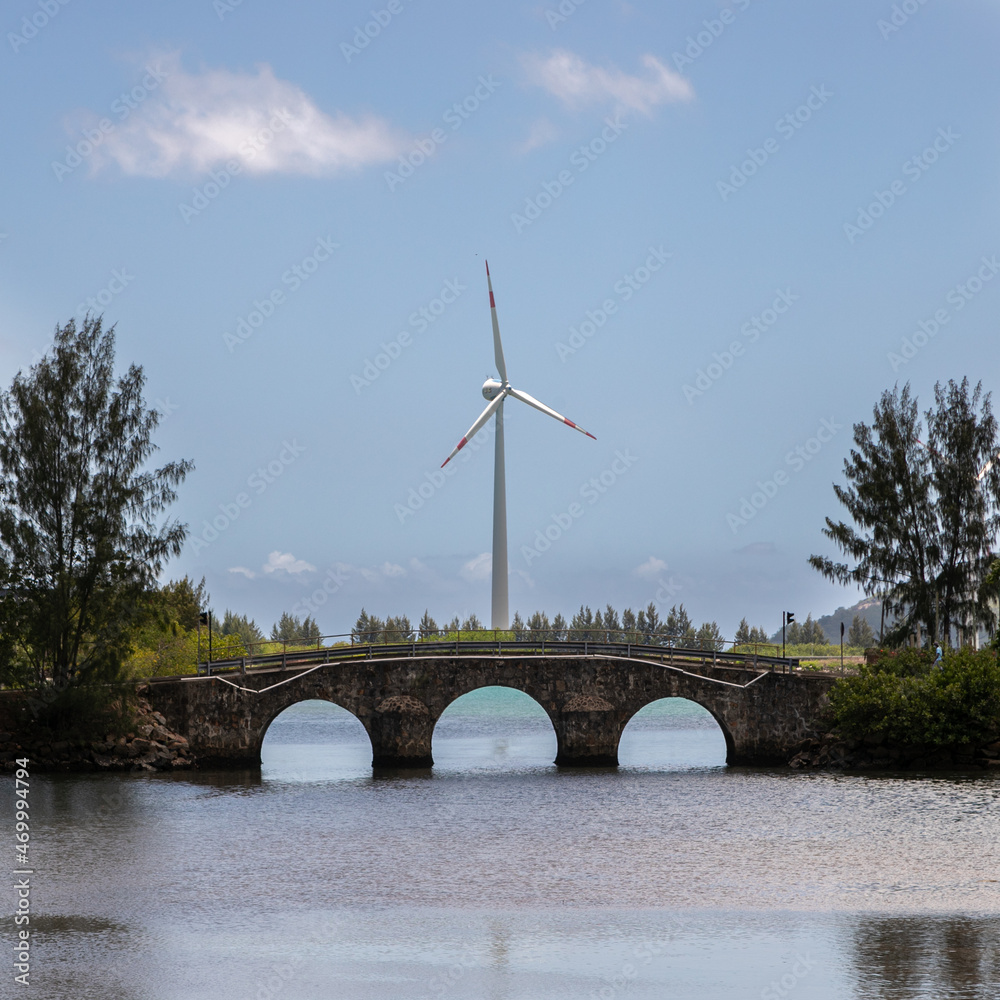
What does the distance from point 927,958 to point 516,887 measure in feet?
39.9

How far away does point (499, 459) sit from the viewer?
8519 cm

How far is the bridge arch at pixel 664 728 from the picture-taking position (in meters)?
68.3

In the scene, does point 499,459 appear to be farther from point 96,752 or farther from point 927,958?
point 927,958

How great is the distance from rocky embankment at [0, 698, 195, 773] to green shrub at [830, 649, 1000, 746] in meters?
35.7

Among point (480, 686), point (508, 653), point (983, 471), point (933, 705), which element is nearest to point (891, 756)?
point (933, 705)

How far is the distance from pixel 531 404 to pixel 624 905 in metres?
59.2

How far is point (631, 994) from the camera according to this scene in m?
22.3

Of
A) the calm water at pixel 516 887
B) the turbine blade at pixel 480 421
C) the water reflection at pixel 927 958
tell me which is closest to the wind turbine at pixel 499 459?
the turbine blade at pixel 480 421

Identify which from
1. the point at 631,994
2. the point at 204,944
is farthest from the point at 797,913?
the point at 204,944

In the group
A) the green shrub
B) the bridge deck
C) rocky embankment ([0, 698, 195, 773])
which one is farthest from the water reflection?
rocky embankment ([0, 698, 195, 773])

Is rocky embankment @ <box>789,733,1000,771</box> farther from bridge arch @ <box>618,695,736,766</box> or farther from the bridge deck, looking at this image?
the bridge deck

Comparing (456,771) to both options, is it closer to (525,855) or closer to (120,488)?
(120,488)

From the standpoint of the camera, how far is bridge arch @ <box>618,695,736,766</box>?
2689 inches

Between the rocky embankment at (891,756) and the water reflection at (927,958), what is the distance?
115ft
